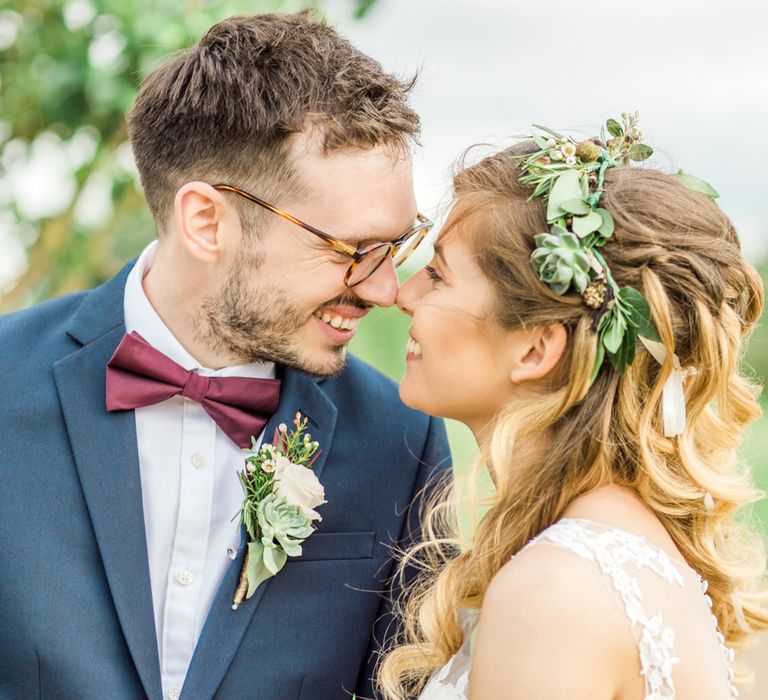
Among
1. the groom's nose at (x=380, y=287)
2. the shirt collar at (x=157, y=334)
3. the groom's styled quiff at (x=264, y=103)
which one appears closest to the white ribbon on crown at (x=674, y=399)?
the groom's nose at (x=380, y=287)

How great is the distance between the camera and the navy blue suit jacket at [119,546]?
2.60 meters

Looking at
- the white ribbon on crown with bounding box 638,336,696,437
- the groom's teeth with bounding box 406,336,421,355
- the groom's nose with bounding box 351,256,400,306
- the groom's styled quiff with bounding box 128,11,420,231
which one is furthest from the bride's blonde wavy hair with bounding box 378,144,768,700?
the groom's styled quiff with bounding box 128,11,420,231

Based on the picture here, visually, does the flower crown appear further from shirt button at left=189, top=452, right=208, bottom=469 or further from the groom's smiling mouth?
shirt button at left=189, top=452, right=208, bottom=469

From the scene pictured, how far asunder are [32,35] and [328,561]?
327 centimetres

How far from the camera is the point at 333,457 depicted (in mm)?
3008

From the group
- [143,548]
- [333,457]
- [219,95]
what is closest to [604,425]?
[333,457]

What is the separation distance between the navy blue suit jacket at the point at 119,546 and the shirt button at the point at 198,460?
0.16 meters

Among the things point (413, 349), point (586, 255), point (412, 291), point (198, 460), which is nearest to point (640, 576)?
point (586, 255)

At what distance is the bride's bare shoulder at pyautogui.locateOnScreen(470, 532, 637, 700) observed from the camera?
2.02m

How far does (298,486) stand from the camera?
2.73m

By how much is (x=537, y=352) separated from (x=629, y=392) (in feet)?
0.77

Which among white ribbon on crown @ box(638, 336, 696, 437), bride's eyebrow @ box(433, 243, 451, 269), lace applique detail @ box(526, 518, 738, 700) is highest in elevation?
white ribbon on crown @ box(638, 336, 696, 437)

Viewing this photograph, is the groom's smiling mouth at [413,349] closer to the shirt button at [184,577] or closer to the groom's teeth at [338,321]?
the groom's teeth at [338,321]

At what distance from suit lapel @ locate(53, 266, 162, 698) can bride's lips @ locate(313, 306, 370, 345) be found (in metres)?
0.58
